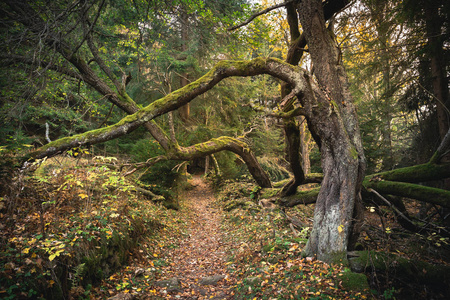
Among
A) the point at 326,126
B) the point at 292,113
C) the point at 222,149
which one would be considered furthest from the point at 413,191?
the point at 222,149

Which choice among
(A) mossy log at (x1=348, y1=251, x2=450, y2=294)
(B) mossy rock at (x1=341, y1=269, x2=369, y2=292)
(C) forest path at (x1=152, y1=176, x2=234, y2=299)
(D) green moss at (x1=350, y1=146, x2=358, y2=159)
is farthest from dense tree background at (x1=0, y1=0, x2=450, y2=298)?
(C) forest path at (x1=152, y1=176, x2=234, y2=299)

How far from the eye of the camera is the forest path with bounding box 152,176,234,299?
3.92 metres

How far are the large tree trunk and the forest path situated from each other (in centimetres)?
198

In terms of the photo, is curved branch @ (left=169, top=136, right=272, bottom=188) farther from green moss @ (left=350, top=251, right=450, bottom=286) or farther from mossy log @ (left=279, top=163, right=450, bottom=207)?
green moss @ (left=350, top=251, right=450, bottom=286)

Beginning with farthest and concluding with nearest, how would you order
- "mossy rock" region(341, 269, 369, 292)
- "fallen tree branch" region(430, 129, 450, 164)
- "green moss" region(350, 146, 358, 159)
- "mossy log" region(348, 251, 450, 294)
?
"fallen tree branch" region(430, 129, 450, 164) < "green moss" region(350, 146, 358, 159) < "mossy log" region(348, 251, 450, 294) < "mossy rock" region(341, 269, 369, 292)

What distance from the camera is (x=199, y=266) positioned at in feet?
16.8

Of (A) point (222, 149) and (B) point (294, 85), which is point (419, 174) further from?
(A) point (222, 149)

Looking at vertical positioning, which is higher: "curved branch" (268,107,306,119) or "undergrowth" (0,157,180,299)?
"curved branch" (268,107,306,119)

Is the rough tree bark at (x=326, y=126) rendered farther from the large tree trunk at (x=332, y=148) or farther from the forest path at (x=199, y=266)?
the forest path at (x=199, y=266)

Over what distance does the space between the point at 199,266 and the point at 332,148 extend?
4079 millimetres

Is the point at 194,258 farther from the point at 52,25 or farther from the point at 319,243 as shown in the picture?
the point at 52,25

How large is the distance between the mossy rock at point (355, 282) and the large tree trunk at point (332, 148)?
37 centimetres

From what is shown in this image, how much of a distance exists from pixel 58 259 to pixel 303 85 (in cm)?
494

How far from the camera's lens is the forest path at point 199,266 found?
3.92 metres
